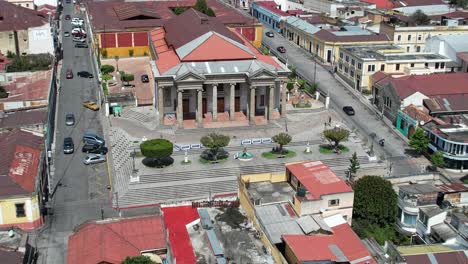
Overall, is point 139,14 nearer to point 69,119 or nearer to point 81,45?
point 81,45

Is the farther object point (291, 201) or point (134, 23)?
point (134, 23)

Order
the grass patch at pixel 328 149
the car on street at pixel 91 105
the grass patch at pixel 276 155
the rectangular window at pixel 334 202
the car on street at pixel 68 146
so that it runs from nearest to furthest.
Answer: the rectangular window at pixel 334 202 → the grass patch at pixel 276 155 → the car on street at pixel 68 146 → the grass patch at pixel 328 149 → the car on street at pixel 91 105

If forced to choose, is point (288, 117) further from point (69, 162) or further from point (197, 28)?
point (69, 162)

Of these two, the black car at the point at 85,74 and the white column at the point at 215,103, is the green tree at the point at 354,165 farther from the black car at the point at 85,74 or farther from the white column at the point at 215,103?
the black car at the point at 85,74

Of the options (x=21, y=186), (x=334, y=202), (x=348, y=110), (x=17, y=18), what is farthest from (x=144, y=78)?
(x=334, y=202)

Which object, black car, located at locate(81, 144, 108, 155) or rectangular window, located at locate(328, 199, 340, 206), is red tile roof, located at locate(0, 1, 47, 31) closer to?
black car, located at locate(81, 144, 108, 155)

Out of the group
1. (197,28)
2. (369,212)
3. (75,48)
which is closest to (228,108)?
(197,28)

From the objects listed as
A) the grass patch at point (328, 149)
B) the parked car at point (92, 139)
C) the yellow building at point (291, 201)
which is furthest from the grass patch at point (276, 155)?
the parked car at point (92, 139)
